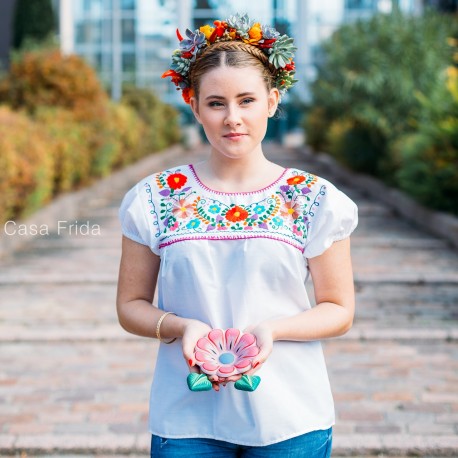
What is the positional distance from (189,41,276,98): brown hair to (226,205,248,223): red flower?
284mm

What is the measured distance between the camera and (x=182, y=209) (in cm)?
210

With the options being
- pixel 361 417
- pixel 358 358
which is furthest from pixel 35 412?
pixel 358 358

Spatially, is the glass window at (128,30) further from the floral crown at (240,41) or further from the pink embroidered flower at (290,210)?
the pink embroidered flower at (290,210)

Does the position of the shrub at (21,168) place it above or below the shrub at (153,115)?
above

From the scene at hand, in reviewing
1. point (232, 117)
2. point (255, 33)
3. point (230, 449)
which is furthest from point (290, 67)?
point (230, 449)

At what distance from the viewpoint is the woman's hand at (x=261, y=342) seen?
72.3 inches

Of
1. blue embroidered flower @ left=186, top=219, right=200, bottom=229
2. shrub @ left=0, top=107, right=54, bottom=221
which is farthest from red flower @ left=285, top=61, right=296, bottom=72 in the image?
shrub @ left=0, top=107, right=54, bottom=221

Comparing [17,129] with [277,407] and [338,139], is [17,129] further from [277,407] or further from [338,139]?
[277,407]

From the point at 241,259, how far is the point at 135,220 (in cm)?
28

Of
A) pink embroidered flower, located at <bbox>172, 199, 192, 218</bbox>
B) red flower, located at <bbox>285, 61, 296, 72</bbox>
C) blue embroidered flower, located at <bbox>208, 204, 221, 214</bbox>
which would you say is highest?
red flower, located at <bbox>285, 61, 296, 72</bbox>

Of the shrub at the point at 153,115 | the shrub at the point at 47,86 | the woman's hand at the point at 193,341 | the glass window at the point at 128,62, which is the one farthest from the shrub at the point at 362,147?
the glass window at the point at 128,62

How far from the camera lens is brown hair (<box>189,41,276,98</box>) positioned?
204 centimetres

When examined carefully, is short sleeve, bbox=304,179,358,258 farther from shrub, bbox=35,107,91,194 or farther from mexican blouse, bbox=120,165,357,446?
shrub, bbox=35,107,91,194

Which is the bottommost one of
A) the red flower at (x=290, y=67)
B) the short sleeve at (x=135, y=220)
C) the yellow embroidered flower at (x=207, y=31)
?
the short sleeve at (x=135, y=220)
